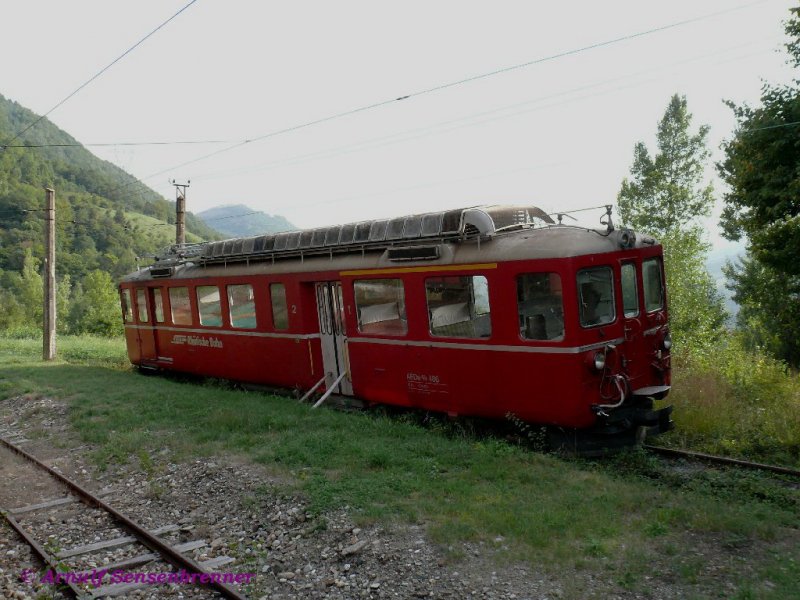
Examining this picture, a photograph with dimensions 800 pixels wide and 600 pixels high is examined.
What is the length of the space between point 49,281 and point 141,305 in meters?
8.97

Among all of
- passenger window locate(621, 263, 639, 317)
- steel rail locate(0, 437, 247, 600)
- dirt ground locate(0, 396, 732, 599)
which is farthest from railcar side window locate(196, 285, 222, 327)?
passenger window locate(621, 263, 639, 317)

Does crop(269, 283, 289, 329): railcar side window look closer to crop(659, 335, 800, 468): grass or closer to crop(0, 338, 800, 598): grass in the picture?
crop(0, 338, 800, 598): grass

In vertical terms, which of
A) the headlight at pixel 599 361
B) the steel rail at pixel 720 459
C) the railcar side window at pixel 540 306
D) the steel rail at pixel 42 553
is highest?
the railcar side window at pixel 540 306

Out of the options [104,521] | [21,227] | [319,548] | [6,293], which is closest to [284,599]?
[319,548]

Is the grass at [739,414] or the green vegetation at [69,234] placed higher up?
the green vegetation at [69,234]

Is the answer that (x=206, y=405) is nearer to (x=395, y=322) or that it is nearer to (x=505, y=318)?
(x=395, y=322)

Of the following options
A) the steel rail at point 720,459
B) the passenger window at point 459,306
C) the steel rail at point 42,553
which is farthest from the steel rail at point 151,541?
the steel rail at point 720,459

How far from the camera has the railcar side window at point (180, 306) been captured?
14633 mm

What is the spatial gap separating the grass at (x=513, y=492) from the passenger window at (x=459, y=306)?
4.68ft

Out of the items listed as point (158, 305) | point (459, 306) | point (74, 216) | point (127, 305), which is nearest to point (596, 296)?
point (459, 306)

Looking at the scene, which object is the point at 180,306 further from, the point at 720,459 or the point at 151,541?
the point at 720,459

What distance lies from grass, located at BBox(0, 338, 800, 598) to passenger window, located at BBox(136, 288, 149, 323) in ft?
17.8

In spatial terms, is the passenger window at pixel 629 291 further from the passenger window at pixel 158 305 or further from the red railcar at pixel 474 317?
the passenger window at pixel 158 305

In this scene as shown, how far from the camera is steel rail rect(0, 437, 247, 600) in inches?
206
